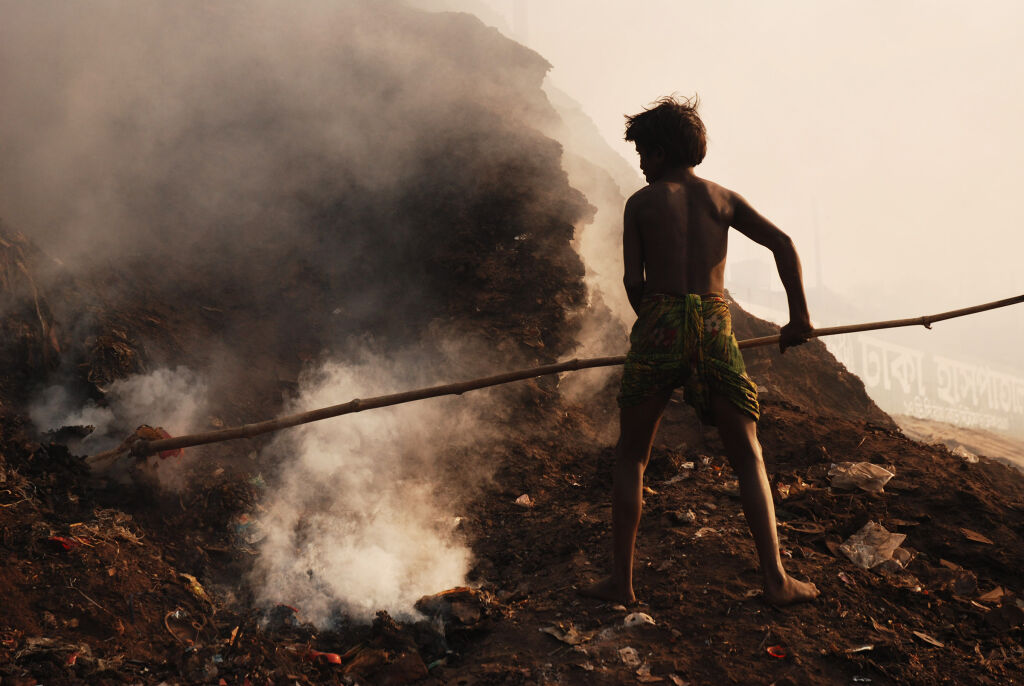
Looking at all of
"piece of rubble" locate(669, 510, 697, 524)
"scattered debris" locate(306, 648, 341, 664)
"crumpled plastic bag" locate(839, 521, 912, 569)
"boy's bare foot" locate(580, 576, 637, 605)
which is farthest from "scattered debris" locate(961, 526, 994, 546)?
"scattered debris" locate(306, 648, 341, 664)

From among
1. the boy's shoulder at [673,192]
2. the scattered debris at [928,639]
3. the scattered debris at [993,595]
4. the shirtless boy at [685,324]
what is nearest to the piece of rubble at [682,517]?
the shirtless boy at [685,324]

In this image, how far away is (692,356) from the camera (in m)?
2.70

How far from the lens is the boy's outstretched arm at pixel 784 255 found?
2826 millimetres

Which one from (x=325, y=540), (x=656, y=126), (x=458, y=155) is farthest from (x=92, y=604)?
(x=458, y=155)

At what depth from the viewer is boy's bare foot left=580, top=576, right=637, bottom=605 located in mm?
2824

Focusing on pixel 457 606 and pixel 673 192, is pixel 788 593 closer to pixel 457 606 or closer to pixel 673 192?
pixel 457 606

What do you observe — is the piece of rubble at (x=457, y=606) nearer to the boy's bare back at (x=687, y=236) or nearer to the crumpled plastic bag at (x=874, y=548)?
the boy's bare back at (x=687, y=236)

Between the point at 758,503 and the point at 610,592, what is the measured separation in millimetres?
781

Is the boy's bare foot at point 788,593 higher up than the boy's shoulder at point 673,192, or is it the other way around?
the boy's shoulder at point 673,192

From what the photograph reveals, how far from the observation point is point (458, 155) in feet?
25.5

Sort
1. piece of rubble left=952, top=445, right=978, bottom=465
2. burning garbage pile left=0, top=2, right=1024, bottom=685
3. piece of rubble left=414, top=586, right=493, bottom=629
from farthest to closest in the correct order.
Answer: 1. piece of rubble left=952, top=445, right=978, bottom=465
2. piece of rubble left=414, top=586, right=493, bottom=629
3. burning garbage pile left=0, top=2, right=1024, bottom=685

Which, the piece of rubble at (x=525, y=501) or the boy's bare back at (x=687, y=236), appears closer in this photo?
the boy's bare back at (x=687, y=236)

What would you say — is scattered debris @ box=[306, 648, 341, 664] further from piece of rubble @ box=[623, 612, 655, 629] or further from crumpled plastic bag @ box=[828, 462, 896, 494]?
crumpled plastic bag @ box=[828, 462, 896, 494]

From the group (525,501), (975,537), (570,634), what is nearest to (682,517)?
(570,634)
